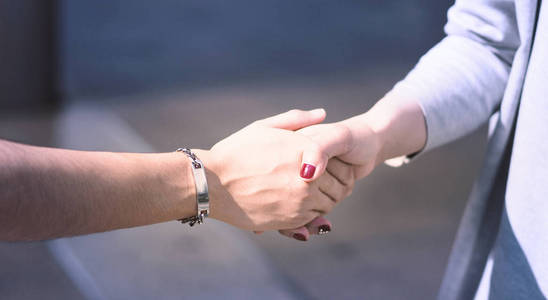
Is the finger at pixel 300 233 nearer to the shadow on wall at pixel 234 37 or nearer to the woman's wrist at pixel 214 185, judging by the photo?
the woman's wrist at pixel 214 185

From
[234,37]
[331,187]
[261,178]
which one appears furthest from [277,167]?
[234,37]

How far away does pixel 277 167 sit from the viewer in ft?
3.59

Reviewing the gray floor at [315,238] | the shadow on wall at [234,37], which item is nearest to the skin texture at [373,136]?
the gray floor at [315,238]

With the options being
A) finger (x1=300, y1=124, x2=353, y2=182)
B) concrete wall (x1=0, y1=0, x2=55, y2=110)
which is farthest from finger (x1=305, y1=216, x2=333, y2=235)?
concrete wall (x1=0, y1=0, x2=55, y2=110)

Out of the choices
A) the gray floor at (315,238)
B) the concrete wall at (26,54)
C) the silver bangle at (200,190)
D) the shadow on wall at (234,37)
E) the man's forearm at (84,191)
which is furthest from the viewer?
the shadow on wall at (234,37)

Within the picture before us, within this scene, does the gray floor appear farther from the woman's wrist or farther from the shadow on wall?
the woman's wrist

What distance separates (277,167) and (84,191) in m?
0.36

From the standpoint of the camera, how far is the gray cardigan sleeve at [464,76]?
3.42 ft

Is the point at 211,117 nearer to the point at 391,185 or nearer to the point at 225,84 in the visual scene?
the point at 225,84

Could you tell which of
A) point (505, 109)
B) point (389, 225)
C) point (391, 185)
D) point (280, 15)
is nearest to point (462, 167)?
point (391, 185)

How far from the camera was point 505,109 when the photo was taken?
960 mm

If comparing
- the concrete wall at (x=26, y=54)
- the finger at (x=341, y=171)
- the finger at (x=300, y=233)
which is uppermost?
the finger at (x=341, y=171)

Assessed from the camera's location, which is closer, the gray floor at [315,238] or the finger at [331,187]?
the finger at [331,187]

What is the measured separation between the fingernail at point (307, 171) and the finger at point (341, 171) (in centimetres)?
12
